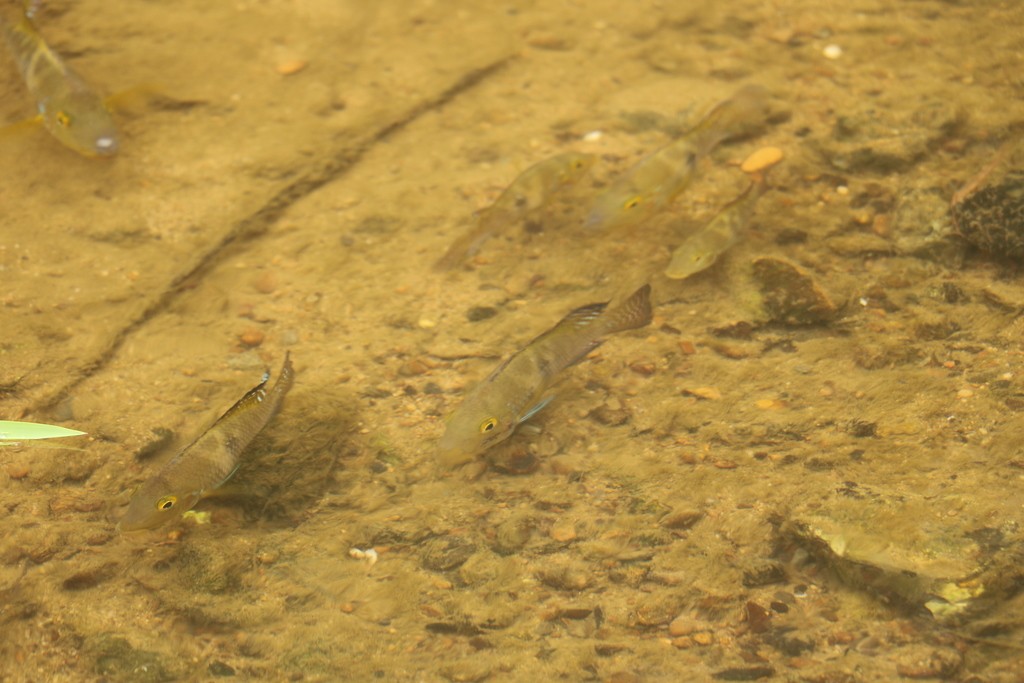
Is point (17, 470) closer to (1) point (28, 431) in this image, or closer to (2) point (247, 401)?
(1) point (28, 431)

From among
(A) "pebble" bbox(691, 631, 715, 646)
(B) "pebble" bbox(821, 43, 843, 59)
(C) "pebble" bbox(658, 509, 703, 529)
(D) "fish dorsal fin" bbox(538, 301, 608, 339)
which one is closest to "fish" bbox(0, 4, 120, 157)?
(D) "fish dorsal fin" bbox(538, 301, 608, 339)

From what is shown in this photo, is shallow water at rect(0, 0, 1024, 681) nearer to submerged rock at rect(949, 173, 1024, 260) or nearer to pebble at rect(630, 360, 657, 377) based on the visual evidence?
pebble at rect(630, 360, 657, 377)

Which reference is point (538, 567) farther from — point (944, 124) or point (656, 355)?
point (944, 124)

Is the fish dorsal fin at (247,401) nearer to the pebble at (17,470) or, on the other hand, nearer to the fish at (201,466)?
the fish at (201,466)

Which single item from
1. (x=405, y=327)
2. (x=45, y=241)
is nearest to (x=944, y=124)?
(x=405, y=327)

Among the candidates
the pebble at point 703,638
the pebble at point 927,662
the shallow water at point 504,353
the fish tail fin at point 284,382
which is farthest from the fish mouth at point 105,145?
the pebble at point 927,662

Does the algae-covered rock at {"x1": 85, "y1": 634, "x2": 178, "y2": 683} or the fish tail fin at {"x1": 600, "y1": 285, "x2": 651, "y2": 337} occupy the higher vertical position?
A: the fish tail fin at {"x1": 600, "y1": 285, "x2": 651, "y2": 337}

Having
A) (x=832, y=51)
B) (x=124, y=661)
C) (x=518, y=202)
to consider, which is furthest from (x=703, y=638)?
(x=832, y=51)
